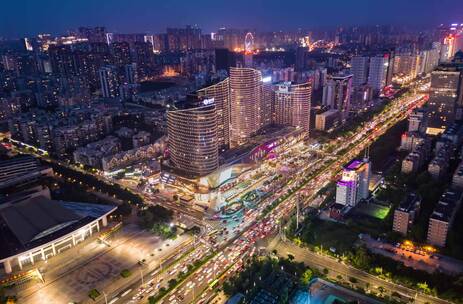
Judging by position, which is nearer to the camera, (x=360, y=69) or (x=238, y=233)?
(x=238, y=233)

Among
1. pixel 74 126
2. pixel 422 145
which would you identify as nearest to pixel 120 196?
pixel 74 126

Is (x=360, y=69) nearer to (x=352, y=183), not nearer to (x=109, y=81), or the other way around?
(x=352, y=183)

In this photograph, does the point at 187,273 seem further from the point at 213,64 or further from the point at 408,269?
the point at 213,64

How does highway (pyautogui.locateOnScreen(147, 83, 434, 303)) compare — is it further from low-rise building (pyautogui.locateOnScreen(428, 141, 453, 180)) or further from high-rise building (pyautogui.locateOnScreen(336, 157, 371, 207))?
low-rise building (pyautogui.locateOnScreen(428, 141, 453, 180))

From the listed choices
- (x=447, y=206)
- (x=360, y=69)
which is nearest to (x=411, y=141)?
(x=447, y=206)

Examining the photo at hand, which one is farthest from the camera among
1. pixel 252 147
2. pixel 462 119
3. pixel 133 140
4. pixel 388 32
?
pixel 388 32

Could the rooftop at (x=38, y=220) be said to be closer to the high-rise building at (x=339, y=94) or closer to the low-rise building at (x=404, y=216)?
the low-rise building at (x=404, y=216)

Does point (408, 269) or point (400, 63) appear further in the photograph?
point (400, 63)
